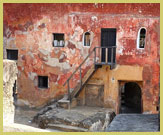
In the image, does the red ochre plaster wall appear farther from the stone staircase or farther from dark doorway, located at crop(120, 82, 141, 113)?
dark doorway, located at crop(120, 82, 141, 113)

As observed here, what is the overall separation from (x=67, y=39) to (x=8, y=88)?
9.66m

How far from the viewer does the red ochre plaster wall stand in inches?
622

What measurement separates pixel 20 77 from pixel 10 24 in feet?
12.2

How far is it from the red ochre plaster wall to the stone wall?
30.3 ft

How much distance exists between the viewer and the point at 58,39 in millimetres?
18188

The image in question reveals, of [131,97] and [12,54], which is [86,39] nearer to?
[12,54]

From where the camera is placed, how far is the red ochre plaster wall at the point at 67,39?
1580 cm

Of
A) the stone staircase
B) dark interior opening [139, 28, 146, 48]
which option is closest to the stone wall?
the stone staircase

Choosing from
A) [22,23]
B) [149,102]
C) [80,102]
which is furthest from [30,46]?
[149,102]

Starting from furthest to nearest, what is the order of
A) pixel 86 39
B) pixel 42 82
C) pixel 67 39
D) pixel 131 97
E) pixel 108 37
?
pixel 131 97 → pixel 42 82 → pixel 67 39 → pixel 86 39 → pixel 108 37

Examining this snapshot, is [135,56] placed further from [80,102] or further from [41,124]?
[41,124]

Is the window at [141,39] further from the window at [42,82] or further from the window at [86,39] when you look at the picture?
the window at [42,82]

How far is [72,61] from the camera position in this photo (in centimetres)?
1741

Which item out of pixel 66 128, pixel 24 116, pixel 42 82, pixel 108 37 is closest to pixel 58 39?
pixel 42 82
